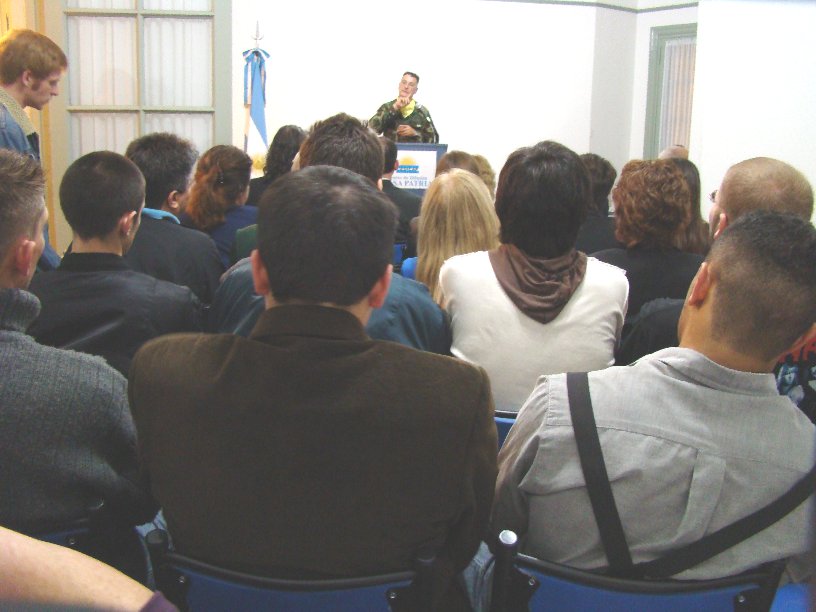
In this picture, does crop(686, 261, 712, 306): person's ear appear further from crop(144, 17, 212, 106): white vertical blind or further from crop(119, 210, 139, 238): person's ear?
crop(144, 17, 212, 106): white vertical blind

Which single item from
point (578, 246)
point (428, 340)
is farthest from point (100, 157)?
point (578, 246)

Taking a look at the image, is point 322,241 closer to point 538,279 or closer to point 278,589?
point 278,589

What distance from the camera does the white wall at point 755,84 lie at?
4695 mm

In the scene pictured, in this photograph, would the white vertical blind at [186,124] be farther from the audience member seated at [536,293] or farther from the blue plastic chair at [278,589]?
the blue plastic chair at [278,589]

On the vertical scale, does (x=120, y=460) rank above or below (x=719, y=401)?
below

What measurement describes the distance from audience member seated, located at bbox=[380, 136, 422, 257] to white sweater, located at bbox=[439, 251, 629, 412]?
1.40m

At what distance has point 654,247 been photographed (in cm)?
239

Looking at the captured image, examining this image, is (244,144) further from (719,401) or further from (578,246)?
(719,401)

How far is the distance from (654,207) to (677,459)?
4.46 ft

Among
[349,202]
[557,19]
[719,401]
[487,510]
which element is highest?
[557,19]

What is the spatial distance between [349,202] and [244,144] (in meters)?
5.79

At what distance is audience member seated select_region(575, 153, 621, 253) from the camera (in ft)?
10.2

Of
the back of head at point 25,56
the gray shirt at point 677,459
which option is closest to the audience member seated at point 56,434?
the gray shirt at point 677,459

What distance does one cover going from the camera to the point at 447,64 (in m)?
7.46
